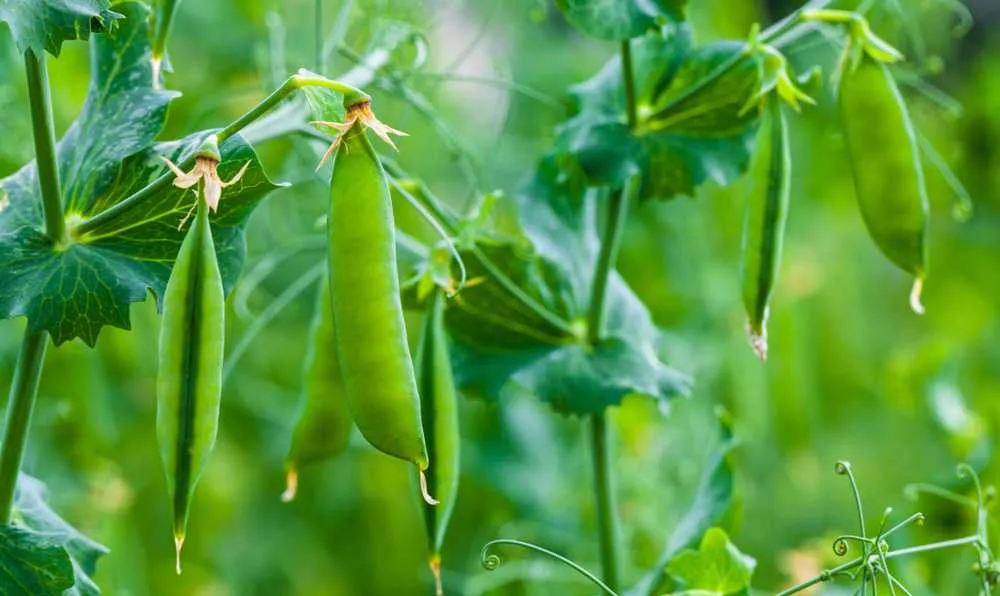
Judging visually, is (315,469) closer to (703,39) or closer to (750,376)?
(750,376)

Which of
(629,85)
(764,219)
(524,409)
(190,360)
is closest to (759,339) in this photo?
(764,219)

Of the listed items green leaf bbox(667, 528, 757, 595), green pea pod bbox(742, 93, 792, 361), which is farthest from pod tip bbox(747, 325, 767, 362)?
green leaf bbox(667, 528, 757, 595)

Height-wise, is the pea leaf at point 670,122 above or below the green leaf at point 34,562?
above

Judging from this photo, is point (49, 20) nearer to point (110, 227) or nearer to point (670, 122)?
point (110, 227)

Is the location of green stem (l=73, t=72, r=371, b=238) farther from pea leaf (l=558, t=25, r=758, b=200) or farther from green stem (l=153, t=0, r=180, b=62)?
pea leaf (l=558, t=25, r=758, b=200)

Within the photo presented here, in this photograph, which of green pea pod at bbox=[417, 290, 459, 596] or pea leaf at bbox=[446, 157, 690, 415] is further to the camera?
pea leaf at bbox=[446, 157, 690, 415]

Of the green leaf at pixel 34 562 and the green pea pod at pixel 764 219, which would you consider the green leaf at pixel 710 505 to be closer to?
the green pea pod at pixel 764 219

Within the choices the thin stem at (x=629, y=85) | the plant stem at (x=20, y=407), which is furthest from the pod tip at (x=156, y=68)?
the thin stem at (x=629, y=85)
